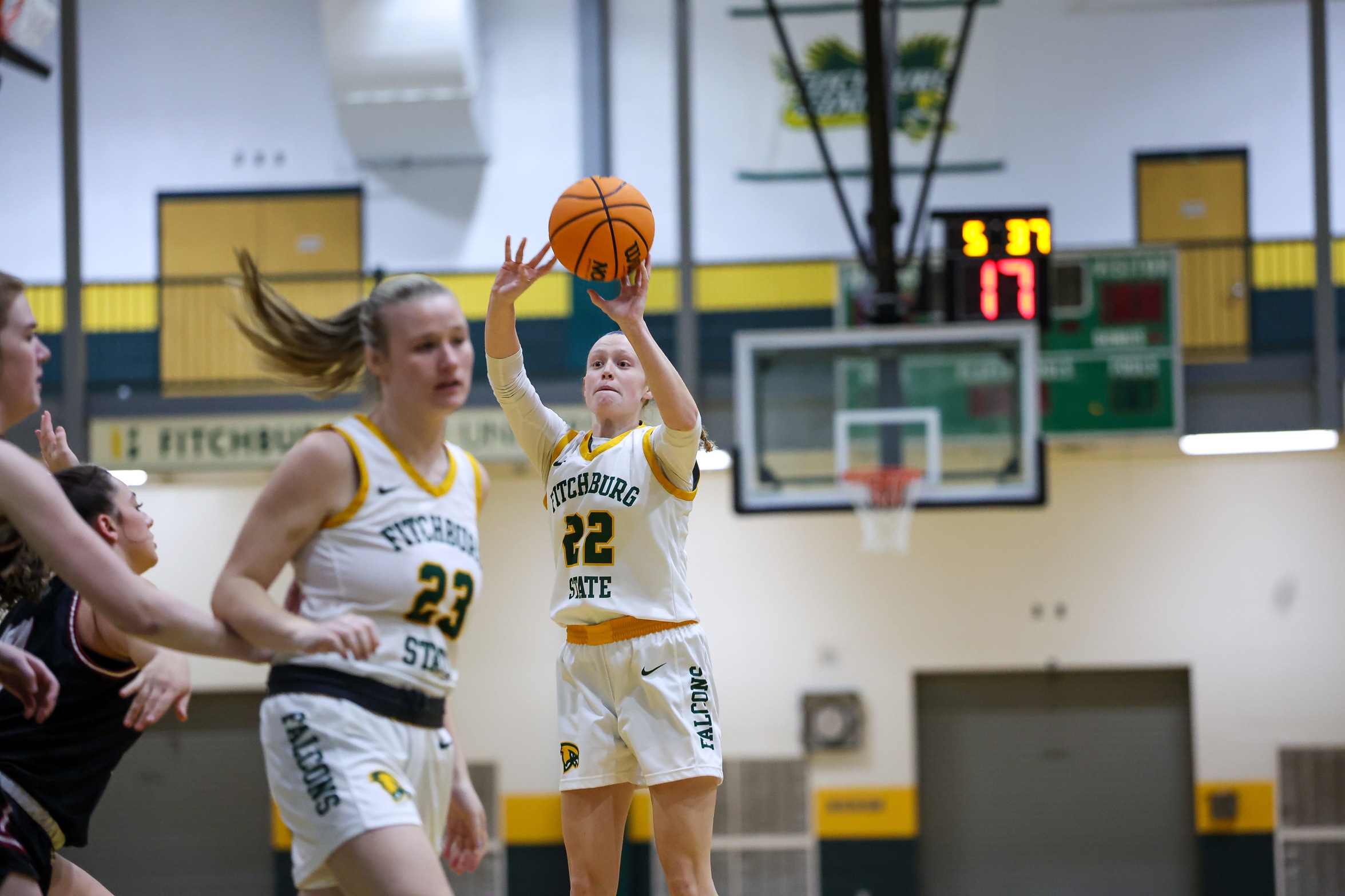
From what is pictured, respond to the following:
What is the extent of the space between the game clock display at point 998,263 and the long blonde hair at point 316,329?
6.41 m

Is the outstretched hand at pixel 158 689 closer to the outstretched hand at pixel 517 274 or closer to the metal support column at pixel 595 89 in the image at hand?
the outstretched hand at pixel 517 274

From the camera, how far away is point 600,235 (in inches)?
141

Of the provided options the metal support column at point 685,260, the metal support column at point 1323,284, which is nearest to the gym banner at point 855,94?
the metal support column at point 685,260

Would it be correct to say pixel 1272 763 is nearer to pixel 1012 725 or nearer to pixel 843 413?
pixel 1012 725

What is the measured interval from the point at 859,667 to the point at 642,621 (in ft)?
30.7

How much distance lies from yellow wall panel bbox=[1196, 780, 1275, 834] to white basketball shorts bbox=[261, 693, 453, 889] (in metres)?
11.3

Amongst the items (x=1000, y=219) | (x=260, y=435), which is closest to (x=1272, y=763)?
(x=1000, y=219)

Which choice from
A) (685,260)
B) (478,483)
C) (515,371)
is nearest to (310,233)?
(685,260)

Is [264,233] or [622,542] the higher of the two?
[264,233]

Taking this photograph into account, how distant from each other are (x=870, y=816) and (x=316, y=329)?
10716 mm

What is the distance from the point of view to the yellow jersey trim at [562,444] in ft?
12.5

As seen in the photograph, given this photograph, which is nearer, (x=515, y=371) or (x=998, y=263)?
(x=515, y=371)

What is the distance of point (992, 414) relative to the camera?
30.3ft

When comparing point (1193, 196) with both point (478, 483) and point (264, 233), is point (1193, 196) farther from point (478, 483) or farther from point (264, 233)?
point (478, 483)
